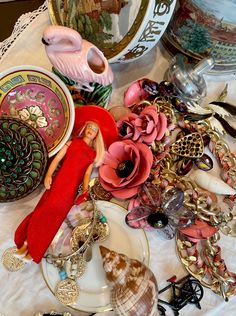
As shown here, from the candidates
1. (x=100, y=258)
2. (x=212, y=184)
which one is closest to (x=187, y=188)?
(x=212, y=184)

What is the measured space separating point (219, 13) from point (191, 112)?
0.13m

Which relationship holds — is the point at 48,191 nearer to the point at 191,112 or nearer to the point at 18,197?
the point at 18,197

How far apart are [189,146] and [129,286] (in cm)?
20

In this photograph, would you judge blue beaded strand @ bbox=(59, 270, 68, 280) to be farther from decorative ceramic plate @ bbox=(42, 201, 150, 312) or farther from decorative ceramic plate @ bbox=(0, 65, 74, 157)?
decorative ceramic plate @ bbox=(0, 65, 74, 157)

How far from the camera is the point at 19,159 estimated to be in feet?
1.71

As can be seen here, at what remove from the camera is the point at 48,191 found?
537mm

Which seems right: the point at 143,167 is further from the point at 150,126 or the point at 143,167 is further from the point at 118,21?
the point at 118,21

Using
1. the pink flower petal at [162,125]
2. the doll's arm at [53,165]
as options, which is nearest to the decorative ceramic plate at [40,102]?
the doll's arm at [53,165]

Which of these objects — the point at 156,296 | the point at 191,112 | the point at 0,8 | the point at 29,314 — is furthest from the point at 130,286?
the point at 0,8

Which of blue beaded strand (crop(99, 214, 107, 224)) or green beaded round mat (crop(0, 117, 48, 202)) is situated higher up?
green beaded round mat (crop(0, 117, 48, 202))

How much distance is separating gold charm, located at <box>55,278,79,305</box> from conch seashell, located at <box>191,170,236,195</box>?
0.20 metres

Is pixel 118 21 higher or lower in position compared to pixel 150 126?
higher

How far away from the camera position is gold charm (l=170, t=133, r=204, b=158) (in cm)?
58

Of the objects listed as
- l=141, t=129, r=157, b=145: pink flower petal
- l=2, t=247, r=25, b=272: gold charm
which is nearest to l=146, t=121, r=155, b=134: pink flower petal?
l=141, t=129, r=157, b=145: pink flower petal
